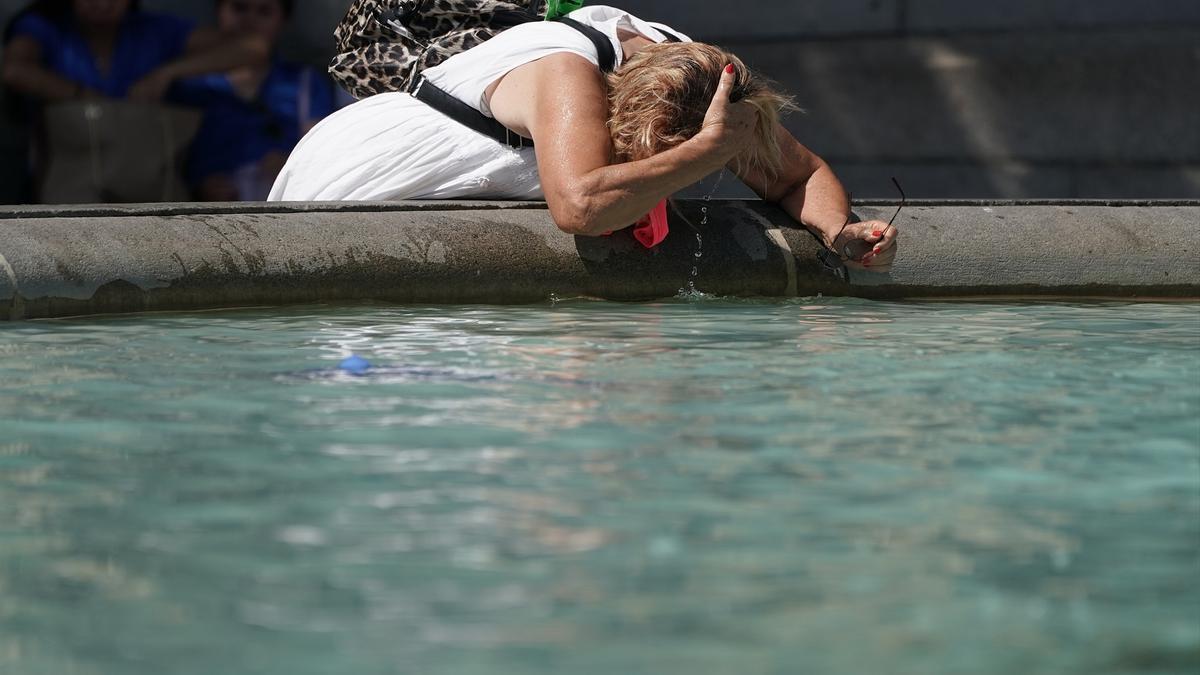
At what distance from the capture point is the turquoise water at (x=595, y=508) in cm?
168

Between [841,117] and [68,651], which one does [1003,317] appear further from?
[841,117]

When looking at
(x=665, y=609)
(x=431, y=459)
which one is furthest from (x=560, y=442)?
(x=665, y=609)

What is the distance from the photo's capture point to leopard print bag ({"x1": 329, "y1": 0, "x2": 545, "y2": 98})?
5.23 metres

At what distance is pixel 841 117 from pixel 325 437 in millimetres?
6783

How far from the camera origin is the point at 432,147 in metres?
5.05

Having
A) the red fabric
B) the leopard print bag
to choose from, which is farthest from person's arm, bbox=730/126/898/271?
the leopard print bag

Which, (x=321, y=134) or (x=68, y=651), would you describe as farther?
(x=321, y=134)

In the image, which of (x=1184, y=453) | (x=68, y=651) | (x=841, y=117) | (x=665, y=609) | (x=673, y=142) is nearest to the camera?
(x=68, y=651)

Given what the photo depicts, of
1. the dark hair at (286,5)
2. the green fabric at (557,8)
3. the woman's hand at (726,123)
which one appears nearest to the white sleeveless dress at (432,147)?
the green fabric at (557,8)

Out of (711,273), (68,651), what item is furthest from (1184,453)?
(711,273)

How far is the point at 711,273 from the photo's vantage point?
15.9ft

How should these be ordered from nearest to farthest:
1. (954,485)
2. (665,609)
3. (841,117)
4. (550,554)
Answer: (665,609), (550,554), (954,485), (841,117)

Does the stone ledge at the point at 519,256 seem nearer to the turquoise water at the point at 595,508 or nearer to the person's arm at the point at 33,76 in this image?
the turquoise water at the point at 595,508

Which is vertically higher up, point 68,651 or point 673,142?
point 673,142
